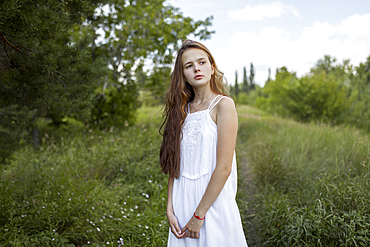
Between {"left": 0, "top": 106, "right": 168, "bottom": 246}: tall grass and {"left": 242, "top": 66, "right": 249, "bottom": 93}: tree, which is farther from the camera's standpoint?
{"left": 242, "top": 66, "right": 249, "bottom": 93}: tree

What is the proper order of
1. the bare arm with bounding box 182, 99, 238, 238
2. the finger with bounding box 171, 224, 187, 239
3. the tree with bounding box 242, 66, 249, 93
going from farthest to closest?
the tree with bounding box 242, 66, 249, 93, the finger with bounding box 171, 224, 187, 239, the bare arm with bounding box 182, 99, 238, 238

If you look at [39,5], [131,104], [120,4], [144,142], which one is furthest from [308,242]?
[120,4]

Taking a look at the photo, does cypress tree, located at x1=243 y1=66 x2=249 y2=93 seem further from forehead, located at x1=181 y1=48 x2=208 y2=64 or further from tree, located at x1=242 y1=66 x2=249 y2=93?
forehead, located at x1=181 y1=48 x2=208 y2=64

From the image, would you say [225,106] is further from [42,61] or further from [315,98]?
[315,98]

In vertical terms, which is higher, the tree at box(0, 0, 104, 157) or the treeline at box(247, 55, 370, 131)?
the tree at box(0, 0, 104, 157)

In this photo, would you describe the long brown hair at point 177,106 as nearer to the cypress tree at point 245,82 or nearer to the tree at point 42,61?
the tree at point 42,61

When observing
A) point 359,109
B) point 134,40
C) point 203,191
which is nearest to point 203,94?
point 203,191

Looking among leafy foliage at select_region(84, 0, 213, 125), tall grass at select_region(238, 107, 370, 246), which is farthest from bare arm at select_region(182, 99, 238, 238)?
leafy foliage at select_region(84, 0, 213, 125)

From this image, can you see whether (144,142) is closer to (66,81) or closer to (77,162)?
(77,162)

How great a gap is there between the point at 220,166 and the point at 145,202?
2.72 m

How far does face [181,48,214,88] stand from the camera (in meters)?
1.62

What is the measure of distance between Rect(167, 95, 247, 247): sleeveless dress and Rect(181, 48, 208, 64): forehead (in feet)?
0.99

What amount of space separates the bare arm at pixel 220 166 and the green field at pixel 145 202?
4.93 feet

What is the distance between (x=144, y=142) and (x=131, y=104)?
217cm
